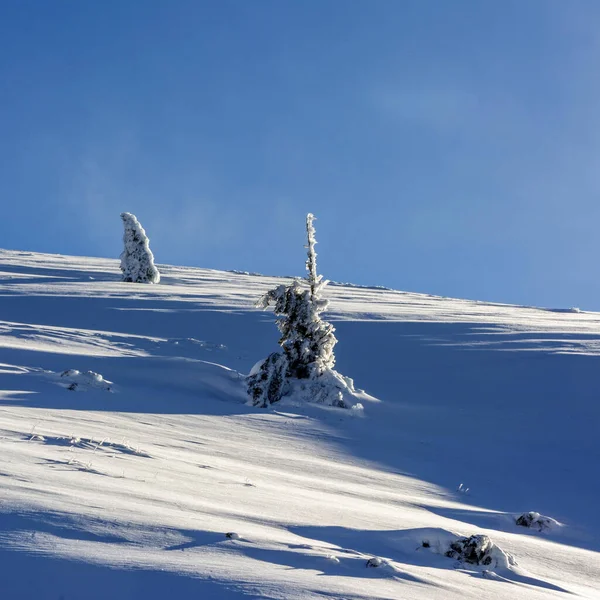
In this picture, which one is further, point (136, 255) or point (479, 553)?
point (136, 255)

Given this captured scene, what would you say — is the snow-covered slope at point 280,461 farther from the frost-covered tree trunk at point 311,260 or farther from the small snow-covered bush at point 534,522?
the frost-covered tree trunk at point 311,260

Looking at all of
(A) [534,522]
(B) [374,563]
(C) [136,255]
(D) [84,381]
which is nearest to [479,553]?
(B) [374,563]

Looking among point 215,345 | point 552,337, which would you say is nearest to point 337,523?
point 215,345

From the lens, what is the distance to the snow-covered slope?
146 inches

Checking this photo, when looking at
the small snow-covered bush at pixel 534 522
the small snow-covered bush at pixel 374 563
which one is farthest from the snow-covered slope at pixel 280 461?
the small snow-covered bush at pixel 534 522

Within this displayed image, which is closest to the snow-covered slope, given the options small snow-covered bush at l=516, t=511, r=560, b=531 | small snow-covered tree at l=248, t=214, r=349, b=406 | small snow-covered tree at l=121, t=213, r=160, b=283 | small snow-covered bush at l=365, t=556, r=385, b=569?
small snow-covered bush at l=365, t=556, r=385, b=569

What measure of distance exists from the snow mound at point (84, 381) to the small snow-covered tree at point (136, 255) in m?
24.4

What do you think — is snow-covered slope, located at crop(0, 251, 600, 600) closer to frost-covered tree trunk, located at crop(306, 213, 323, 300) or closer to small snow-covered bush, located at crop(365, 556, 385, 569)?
small snow-covered bush, located at crop(365, 556, 385, 569)

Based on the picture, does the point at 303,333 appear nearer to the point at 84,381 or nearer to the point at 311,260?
the point at 311,260

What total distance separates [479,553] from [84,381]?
8369 mm

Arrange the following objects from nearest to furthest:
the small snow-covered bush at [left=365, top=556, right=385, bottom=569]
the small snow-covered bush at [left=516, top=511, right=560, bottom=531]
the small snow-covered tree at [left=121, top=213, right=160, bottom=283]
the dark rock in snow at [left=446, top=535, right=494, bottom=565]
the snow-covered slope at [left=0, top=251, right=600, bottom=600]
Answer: the snow-covered slope at [left=0, top=251, right=600, bottom=600] → the small snow-covered bush at [left=365, top=556, right=385, bottom=569] → the dark rock in snow at [left=446, top=535, right=494, bottom=565] → the small snow-covered bush at [left=516, top=511, right=560, bottom=531] → the small snow-covered tree at [left=121, top=213, right=160, bottom=283]

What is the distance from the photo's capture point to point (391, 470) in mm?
10141

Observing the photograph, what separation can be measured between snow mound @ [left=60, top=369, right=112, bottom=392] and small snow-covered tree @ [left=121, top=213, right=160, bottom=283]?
2436 cm

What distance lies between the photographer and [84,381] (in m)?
11.8
